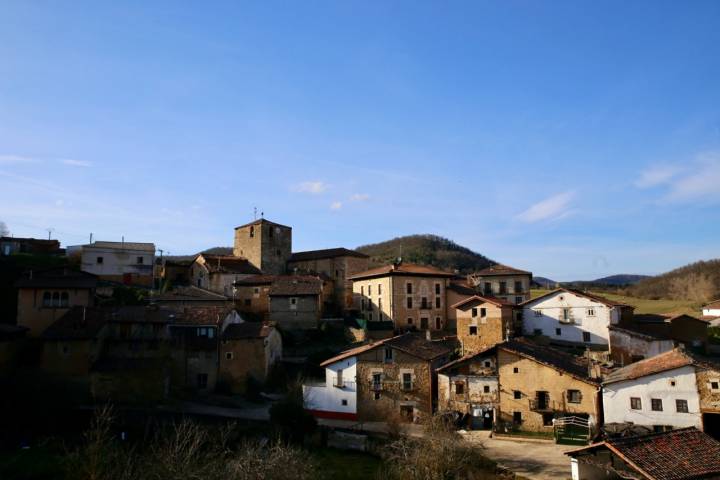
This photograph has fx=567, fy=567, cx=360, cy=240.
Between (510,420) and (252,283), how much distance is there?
26296mm

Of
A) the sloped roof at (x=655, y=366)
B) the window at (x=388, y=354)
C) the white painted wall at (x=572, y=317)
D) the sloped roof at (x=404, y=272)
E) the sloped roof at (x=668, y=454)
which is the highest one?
the sloped roof at (x=404, y=272)

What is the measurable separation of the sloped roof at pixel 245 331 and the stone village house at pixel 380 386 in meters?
5.10

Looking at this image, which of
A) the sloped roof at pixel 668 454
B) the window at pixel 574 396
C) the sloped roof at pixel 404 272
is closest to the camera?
the sloped roof at pixel 668 454

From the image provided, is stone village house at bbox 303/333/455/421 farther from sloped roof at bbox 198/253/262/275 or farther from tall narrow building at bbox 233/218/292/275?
tall narrow building at bbox 233/218/292/275

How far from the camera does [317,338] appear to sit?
47.2 metres

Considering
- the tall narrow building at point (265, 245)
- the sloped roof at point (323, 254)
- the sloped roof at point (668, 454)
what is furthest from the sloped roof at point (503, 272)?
the sloped roof at point (668, 454)

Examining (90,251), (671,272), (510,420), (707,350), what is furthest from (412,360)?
(671,272)

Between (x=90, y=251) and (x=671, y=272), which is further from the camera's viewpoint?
(x=671, y=272)

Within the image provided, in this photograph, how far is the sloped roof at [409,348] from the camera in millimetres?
36375

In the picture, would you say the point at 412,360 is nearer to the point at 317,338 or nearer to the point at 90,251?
the point at 317,338

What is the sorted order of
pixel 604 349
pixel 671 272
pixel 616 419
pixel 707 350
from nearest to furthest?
pixel 616 419 < pixel 604 349 < pixel 707 350 < pixel 671 272

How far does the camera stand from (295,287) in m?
49.6

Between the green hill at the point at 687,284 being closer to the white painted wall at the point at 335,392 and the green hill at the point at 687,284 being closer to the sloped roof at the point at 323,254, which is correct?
the sloped roof at the point at 323,254

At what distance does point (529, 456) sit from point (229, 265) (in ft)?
121
